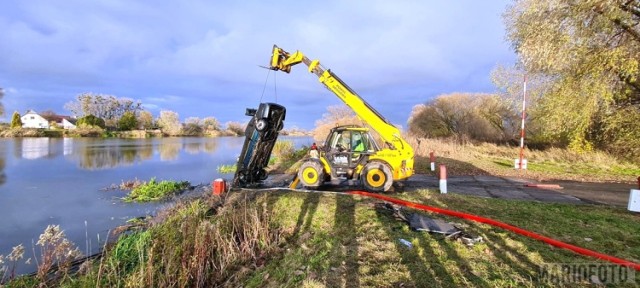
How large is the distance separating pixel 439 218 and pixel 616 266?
2525mm

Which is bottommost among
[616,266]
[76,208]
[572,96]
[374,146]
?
[76,208]

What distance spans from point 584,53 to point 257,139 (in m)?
11.5

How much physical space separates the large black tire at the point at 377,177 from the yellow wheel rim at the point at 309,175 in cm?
131

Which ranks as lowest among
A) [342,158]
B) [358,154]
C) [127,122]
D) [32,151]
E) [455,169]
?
[32,151]

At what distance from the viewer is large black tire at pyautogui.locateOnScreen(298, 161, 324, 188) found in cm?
937

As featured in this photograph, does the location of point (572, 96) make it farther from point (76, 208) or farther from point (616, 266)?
point (76, 208)

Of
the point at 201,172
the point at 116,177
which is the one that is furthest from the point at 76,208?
the point at 201,172

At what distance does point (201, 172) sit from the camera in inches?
730

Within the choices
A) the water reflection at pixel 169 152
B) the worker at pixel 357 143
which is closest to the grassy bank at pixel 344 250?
the worker at pixel 357 143

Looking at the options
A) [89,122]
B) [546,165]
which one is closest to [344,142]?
[546,165]

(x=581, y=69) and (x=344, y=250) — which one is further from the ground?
(x=581, y=69)

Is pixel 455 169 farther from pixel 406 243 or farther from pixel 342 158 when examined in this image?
pixel 406 243

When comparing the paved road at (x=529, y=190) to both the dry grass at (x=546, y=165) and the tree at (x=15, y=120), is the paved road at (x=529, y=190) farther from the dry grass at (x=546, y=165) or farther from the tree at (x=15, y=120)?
the tree at (x=15, y=120)

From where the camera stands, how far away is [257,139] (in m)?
9.63
